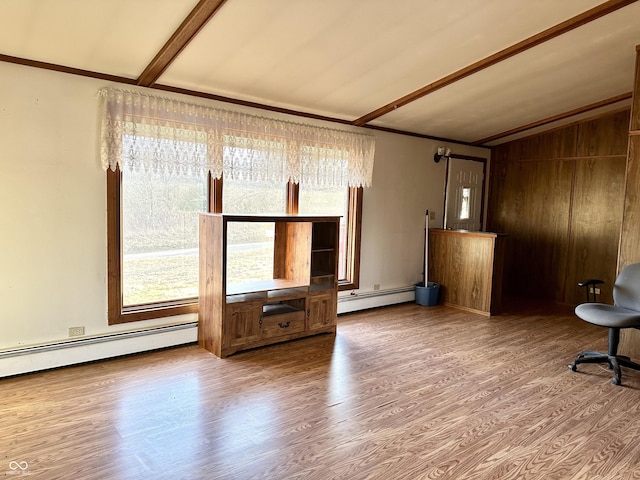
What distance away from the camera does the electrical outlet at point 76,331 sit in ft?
11.5

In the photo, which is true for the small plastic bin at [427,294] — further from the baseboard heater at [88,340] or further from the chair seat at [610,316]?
the baseboard heater at [88,340]

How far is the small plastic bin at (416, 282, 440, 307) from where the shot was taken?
587 cm

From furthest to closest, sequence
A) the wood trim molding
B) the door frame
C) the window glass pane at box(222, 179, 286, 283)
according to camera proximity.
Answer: the door frame < the wood trim molding < the window glass pane at box(222, 179, 286, 283)

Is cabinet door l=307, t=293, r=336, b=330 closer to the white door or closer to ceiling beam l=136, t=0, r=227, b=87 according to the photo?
ceiling beam l=136, t=0, r=227, b=87

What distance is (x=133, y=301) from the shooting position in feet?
12.7

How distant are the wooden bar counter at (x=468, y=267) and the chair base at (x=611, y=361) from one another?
1666 millimetres

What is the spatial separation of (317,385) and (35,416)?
180 cm

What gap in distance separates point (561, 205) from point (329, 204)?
340 cm

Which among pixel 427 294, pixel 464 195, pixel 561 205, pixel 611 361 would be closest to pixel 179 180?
pixel 427 294

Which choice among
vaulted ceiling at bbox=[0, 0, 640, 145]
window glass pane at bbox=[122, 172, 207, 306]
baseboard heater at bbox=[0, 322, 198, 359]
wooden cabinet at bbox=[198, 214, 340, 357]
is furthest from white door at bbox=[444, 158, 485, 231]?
baseboard heater at bbox=[0, 322, 198, 359]

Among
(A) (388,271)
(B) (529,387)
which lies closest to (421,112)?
(A) (388,271)

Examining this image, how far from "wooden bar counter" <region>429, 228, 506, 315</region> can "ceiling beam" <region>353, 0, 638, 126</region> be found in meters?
1.98

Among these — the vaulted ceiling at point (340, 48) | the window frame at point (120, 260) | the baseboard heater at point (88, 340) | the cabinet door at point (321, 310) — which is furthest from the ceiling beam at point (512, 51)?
the baseboard heater at point (88, 340)

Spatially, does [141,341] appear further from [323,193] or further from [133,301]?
[323,193]
